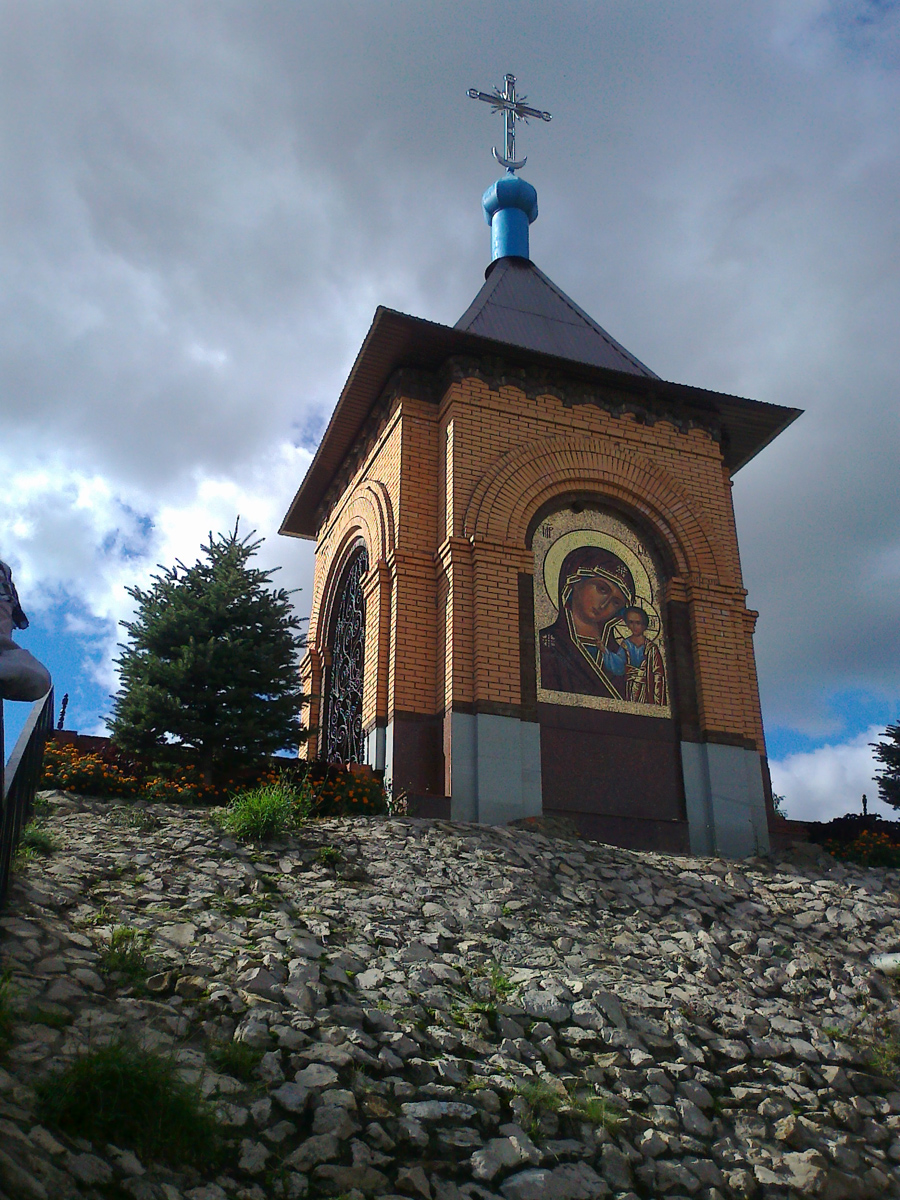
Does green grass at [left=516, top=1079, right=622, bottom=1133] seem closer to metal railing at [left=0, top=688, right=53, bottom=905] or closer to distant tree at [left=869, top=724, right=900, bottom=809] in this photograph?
metal railing at [left=0, top=688, right=53, bottom=905]

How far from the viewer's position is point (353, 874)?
7.17 m

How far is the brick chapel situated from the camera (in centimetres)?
1087

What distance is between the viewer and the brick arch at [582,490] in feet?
38.3

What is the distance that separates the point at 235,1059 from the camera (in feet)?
14.6

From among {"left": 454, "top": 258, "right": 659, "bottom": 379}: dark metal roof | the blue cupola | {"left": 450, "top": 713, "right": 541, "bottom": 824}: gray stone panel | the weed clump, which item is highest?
the blue cupola

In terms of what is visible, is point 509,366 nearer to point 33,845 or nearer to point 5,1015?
point 33,845

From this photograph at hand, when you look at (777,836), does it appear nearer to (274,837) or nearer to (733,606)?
(733,606)

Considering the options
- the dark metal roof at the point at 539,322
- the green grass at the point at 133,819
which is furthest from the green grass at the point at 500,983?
the dark metal roof at the point at 539,322

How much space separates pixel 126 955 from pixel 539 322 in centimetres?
1092

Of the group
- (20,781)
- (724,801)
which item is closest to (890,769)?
(724,801)

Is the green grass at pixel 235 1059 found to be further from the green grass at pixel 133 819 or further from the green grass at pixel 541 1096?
the green grass at pixel 133 819

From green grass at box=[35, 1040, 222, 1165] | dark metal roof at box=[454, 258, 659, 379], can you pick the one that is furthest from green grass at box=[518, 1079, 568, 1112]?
dark metal roof at box=[454, 258, 659, 379]

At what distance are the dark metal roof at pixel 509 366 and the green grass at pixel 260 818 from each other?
20.2ft

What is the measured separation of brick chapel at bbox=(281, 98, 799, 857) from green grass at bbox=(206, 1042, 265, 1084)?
5.64 meters
